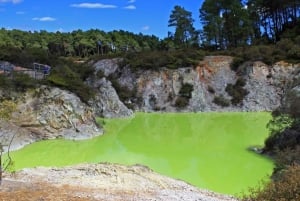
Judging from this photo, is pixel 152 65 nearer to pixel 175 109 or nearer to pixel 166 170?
pixel 175 109

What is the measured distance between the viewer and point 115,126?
111ft

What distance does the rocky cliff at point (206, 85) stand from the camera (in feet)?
137

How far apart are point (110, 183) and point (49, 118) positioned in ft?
47.8

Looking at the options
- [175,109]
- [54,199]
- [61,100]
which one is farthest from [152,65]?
[54,199]

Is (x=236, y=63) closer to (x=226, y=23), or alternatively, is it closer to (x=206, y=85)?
(x=206, y=85)

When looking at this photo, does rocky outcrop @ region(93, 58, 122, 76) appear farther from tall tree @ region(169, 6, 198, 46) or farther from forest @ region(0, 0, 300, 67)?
tall tree @ region(169, 6, 198, 46)

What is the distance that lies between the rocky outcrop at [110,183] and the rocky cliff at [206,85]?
24.6 meters

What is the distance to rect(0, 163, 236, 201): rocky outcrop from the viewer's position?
12781mm

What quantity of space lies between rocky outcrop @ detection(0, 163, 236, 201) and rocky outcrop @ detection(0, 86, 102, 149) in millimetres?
10045

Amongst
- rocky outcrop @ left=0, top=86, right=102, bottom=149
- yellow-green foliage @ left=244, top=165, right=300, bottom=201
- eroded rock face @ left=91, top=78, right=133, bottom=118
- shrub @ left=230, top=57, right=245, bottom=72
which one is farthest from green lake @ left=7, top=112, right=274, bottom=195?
shrub @ left=230, top=57, right=245, bottom=72

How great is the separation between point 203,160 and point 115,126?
13.0 meters

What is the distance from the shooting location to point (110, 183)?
50.1ft

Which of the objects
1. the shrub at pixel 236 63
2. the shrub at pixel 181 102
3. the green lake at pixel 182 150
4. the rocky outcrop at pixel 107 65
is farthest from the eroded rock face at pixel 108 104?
the shrub at pixel 236 63

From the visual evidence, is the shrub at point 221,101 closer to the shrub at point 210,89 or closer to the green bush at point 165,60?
the shrub at point 210,89
